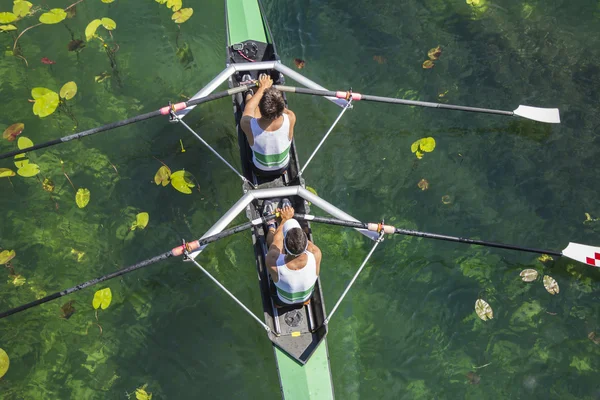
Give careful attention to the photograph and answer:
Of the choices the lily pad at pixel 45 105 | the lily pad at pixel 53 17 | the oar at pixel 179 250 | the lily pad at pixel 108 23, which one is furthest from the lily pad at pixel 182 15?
the oar at pixel 179 250

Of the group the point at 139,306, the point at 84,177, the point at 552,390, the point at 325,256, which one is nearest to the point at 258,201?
the point at 325,256

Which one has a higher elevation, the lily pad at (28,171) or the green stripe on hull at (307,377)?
the lily pad at (28,171)

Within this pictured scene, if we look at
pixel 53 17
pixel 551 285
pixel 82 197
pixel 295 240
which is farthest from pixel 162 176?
pixel 551 285

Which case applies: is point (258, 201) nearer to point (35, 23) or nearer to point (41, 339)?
point (41, 339)

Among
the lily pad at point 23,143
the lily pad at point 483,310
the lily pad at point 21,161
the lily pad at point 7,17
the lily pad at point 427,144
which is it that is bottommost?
the lily pad at point 483,310

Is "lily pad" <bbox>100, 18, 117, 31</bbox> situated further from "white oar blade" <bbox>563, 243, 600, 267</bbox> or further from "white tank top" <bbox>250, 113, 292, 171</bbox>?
"white oar blade" <bbox>563, 243, 600, 267</bbox>

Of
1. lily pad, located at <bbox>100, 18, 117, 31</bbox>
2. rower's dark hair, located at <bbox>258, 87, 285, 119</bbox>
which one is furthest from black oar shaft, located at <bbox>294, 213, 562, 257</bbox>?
lily pad, located at <bbox>100, 18, 117, 31</bbox>

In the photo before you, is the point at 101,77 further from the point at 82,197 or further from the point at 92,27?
the point at 82,197

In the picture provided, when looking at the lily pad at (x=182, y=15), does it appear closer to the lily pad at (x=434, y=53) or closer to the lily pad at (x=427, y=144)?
the lily pad at (x=434, y=53)
